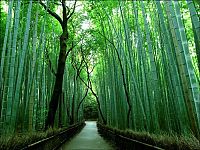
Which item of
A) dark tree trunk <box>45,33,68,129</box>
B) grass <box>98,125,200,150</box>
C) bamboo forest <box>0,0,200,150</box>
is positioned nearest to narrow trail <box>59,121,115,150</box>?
bamboo forest <box>0,0,200,150</box>

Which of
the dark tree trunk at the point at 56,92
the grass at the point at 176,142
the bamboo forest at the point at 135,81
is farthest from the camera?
the dark tree trunk at the point at 56,92

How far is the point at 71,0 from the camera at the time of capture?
7.56 meters

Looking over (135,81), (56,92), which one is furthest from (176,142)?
(56,92)

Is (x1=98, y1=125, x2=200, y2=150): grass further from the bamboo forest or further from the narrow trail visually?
the narrow trail

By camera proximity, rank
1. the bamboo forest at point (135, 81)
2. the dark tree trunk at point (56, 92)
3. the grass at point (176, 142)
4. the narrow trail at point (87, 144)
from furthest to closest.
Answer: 1. the dark tree trunk at point (56, 92)
2. the narrow trail at point (87, 144)
3. the bamboo forest at point (135, 81)
4. the grass at point (176, 142)

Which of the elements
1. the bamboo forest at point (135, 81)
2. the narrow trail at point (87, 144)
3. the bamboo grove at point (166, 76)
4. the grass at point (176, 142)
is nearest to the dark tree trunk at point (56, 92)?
the bamboo forest at point (135, 81)

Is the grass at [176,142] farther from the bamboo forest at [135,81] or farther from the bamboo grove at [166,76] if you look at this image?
the bamboo grove at [166,76]

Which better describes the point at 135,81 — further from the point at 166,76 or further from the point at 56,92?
the point at 56,92

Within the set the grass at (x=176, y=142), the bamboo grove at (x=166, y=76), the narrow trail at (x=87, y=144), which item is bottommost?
the narrow trail at (x=87, y=144)

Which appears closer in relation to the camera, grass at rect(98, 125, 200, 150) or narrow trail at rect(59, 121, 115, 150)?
grass at rect(98, 125, 200, 150)

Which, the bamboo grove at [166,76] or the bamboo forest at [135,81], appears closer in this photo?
the bamboo grove at [166,76]

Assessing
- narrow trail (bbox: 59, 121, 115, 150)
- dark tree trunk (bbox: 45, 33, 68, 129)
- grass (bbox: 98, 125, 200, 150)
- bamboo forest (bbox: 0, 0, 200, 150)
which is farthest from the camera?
dark tree trunk (bbox: 45, 33, 68, 129)

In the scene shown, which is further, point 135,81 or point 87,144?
point 87,144

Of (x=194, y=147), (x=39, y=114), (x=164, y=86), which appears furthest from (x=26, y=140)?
(x=39, y=114)
